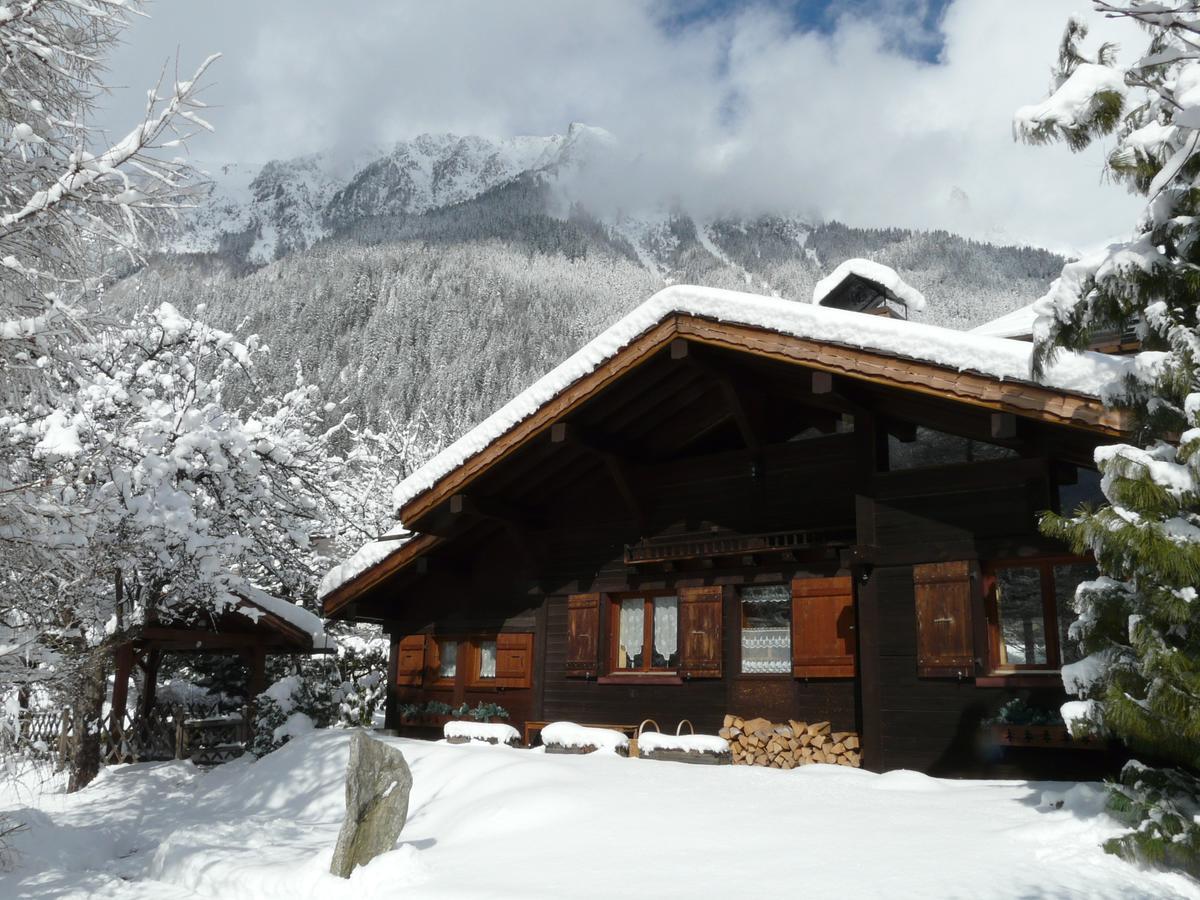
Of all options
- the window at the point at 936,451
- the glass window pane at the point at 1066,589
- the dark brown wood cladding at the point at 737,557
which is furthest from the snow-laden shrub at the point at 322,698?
the glass window pane at the point at 1066,589

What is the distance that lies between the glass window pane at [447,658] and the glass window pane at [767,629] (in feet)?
16.4

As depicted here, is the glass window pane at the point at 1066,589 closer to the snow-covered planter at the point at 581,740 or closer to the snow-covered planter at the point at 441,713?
the snow-covered planter at the point at 581,740

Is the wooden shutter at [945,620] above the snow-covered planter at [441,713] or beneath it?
above

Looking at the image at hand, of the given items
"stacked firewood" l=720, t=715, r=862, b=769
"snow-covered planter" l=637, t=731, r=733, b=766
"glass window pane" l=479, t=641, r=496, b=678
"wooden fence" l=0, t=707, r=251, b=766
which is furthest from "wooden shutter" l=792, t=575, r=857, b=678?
"wooden fence" l=0, t=707, r=251, b=766

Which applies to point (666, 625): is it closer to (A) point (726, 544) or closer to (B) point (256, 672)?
(A) point (726, 544)

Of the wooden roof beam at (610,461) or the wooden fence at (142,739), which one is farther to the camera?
the wooden fence at (142,739)

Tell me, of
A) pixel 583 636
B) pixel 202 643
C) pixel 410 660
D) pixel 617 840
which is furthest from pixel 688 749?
pixel 202 643

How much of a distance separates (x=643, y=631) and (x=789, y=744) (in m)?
2.84

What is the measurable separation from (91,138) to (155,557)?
925 cm

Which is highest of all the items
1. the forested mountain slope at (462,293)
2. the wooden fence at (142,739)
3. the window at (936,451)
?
the forested mountain slope at (462,293)

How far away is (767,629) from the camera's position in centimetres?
1198

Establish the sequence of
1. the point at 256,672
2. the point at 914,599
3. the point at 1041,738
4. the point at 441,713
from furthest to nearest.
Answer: the point at 256,672 → the point at 441,713 → the point at 914,599 → the point at 1041,738

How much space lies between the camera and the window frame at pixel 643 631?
41.7 ft

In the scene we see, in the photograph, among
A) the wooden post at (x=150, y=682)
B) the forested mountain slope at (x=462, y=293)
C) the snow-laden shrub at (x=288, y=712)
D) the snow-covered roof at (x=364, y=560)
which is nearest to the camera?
the snow-covered roof at (x=364, y=560)
